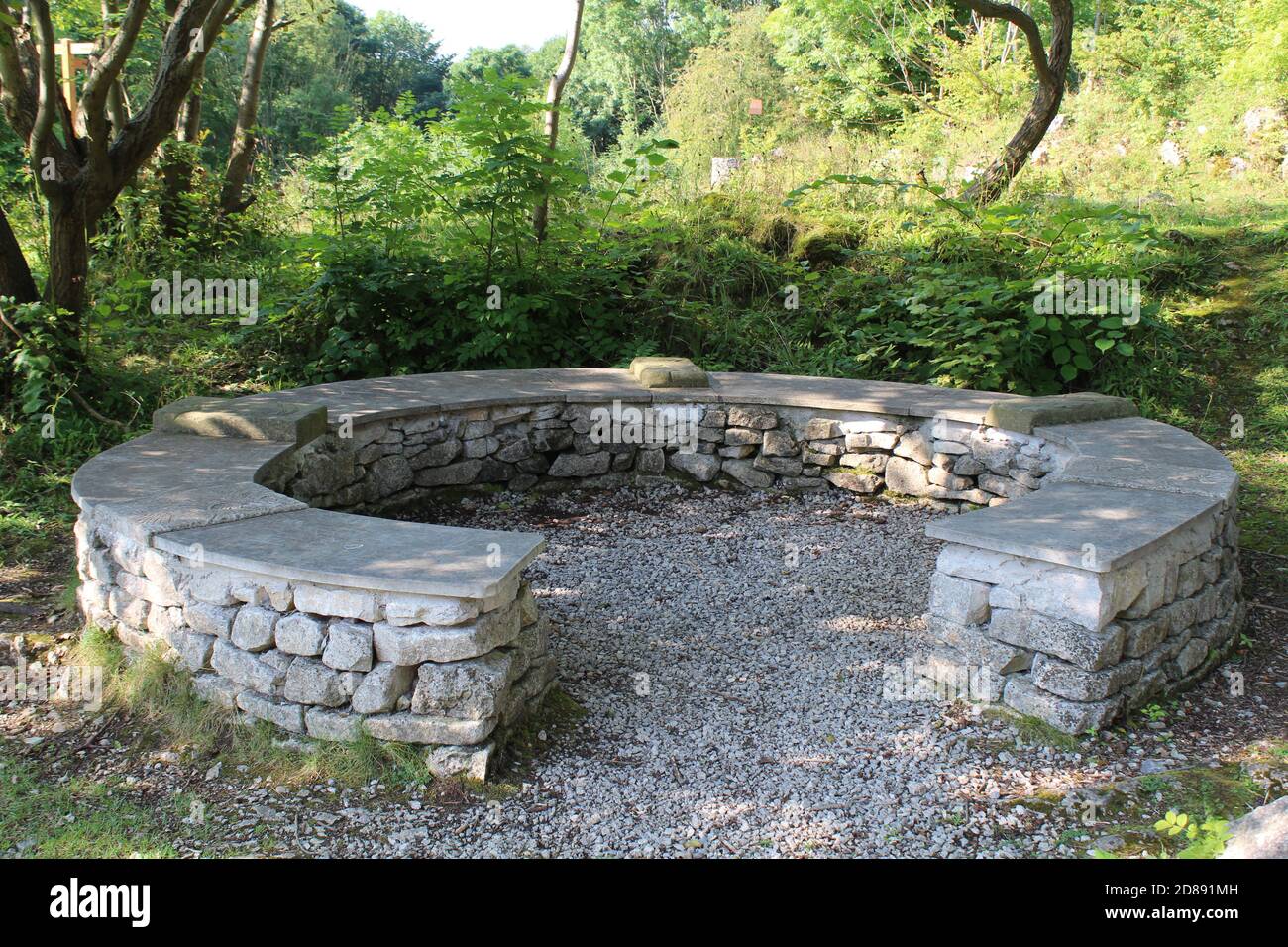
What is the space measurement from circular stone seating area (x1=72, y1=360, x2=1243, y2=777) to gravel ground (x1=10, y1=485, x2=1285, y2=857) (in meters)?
0.18

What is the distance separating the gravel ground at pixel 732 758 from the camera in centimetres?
274

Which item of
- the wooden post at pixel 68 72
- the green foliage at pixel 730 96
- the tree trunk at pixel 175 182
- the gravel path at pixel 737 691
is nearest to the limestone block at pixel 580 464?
the gravel path at pixel 737 691

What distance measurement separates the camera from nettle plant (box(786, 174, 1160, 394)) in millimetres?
6488

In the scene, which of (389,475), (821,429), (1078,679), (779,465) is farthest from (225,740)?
(821,429)

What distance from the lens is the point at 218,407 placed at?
4949 millimetres

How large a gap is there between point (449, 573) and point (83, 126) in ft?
15.0

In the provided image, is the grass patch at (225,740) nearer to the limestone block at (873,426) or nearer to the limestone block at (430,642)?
the limestone block at (430,642)

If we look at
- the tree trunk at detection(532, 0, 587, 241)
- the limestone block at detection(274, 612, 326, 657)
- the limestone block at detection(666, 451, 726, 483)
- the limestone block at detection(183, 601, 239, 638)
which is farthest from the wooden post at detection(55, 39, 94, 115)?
the limestone block at detection(274, 612, 326, 657)

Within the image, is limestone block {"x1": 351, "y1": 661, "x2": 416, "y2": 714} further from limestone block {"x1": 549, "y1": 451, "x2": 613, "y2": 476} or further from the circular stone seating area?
limestone block {"x1": 549, "y1": 451, "x2": 613, "y2": 476}

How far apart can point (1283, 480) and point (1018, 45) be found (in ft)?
37.1

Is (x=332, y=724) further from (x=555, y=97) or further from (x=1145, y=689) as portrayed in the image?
(x=555, y=97)

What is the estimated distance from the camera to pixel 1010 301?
6859mm

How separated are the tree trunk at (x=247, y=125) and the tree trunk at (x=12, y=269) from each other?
3464 mm

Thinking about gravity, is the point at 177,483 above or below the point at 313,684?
above
